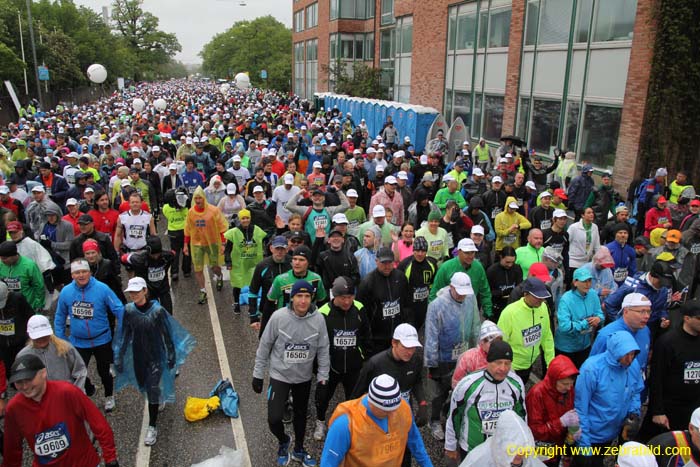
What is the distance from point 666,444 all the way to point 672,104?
1166 cm

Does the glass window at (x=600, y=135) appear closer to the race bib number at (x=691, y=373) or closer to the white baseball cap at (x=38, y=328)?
the race bib number at (x=691, y=373)

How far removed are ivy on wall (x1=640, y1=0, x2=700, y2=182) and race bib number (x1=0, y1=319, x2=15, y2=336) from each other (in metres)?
13.5

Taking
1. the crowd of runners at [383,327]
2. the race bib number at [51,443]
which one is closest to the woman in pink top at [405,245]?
the crowd of runners at [383,327]

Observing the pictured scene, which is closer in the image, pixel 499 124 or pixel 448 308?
pixel 448 308

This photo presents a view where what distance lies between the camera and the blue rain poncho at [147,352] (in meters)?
5.55

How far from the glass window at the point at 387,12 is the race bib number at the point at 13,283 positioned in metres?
31.6

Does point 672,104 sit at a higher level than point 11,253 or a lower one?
higher

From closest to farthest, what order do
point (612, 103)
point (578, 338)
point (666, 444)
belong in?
point (666, 444) → point (578, 338) → point (612, 103)

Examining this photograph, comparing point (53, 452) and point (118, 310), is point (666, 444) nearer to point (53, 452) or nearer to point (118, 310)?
point (53, 452)

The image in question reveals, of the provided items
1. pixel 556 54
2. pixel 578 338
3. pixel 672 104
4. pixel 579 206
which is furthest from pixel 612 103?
pixel 578 338

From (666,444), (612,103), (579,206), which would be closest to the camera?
(666,444)

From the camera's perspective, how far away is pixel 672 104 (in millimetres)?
12859

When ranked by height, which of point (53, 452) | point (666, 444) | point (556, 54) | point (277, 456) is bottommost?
point (277, 456)

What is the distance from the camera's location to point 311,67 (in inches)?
2062
